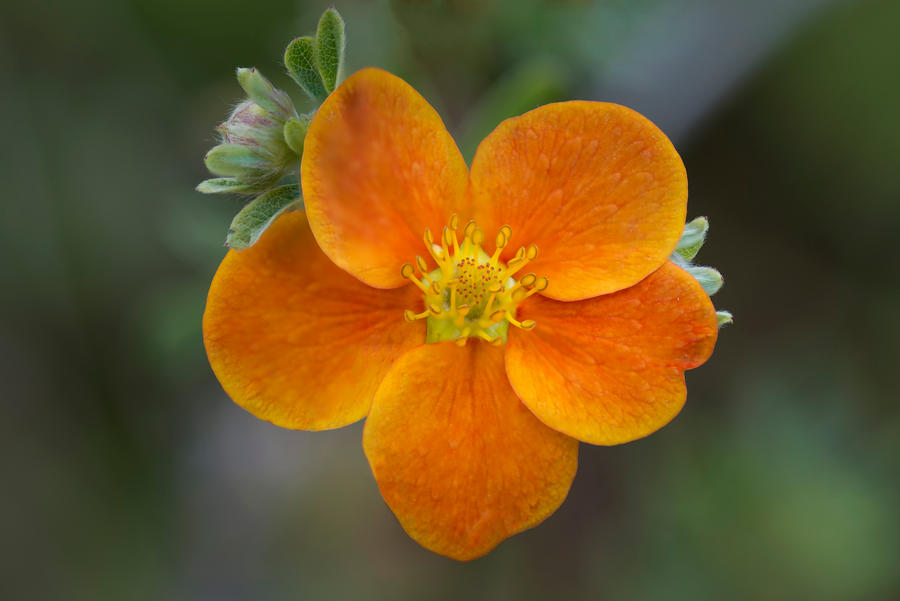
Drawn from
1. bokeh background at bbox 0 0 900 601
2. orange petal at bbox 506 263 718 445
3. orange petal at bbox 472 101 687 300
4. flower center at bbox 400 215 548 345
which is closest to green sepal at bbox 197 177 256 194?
flower center at bbox 400 215 548 345

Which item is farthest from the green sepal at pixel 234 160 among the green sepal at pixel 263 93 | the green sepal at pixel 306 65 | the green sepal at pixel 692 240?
the green sepal at pixel 692 240

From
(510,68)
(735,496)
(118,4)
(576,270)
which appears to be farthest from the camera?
(118,4)

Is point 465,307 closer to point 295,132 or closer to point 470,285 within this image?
point 470,285

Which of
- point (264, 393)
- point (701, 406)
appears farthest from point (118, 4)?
point (701, 406)

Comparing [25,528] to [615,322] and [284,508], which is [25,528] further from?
[615,322]

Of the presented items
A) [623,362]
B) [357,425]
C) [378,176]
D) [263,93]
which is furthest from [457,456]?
[357,425]

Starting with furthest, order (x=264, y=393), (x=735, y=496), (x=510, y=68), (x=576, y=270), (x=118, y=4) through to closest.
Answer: (x=118, y=4) < (x=510, y=68) < (x=735, y=496) < (x=576, y=270) < (x=264, y=393)

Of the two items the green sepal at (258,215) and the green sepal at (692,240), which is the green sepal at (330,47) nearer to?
the green sepal at (258,215)
